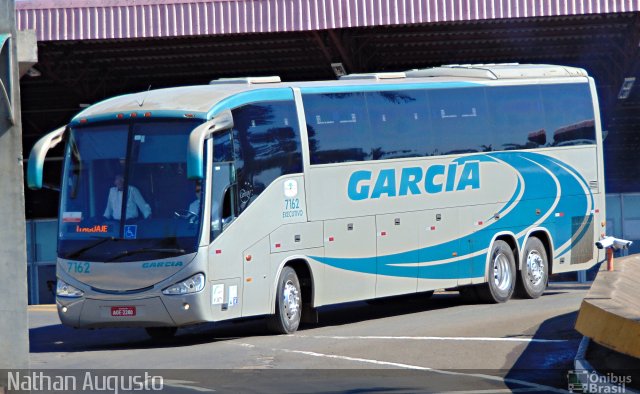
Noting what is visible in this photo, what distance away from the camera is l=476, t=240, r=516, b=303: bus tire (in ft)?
68.7

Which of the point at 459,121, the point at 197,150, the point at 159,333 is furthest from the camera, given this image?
the point at 459,121

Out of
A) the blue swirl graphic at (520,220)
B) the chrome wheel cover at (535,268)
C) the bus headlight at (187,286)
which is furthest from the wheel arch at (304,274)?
the chrome wheel cover at (535,268)

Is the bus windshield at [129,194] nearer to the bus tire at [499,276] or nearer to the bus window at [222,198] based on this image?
the bus window at [222,198]

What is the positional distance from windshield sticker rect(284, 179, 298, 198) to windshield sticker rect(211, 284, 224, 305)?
6.11ft

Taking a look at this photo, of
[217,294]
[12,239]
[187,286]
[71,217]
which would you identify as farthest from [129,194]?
[12,239]

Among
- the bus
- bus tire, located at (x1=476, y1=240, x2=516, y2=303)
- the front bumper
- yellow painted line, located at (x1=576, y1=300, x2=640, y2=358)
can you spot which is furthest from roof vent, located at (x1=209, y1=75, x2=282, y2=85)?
yellow painted line, located at (x1=576, y1=300, x2=640, y2=358)

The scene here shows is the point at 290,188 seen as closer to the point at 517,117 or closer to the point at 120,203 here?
the point at 120,203

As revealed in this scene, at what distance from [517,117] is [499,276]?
8.95 feet

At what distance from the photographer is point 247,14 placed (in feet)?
87.2

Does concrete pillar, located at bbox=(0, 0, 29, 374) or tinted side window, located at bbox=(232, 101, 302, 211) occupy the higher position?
tinted side window, located at bbox=(232, 101, 302, 211)

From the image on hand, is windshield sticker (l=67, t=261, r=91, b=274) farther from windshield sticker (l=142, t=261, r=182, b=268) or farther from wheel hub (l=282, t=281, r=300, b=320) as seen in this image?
wheel hub (l=282, t=281, r=300, b=320)

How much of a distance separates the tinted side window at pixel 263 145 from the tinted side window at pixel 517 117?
15.4 feet

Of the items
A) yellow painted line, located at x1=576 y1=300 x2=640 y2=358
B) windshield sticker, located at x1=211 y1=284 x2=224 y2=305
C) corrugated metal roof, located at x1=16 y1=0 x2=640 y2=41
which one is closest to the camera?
yellow painted line, located at x1=576 y1=300 x2=640 y2=358

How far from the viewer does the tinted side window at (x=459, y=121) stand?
19.9 meters
